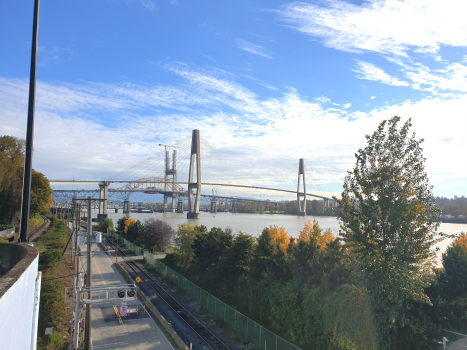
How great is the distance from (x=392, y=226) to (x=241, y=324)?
693 cm

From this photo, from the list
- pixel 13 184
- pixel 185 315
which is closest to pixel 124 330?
pixel 185 315

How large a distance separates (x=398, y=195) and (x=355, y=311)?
3141mm

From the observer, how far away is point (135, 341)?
1059 centimetres

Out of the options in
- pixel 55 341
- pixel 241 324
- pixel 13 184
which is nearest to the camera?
pixel 55 341

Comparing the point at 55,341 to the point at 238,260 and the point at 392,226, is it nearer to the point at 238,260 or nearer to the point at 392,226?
Answer: the point at 238,260

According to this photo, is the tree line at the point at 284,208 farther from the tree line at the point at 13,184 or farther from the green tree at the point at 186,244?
the tree line at the point at 13,184

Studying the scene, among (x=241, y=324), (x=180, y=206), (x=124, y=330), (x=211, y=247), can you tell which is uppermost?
(x=211, y=247)

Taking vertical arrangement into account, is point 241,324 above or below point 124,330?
above

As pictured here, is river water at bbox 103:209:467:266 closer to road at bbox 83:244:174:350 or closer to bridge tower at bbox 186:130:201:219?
bridge tower at bbox 186:130:201:219

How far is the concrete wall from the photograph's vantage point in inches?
93.5

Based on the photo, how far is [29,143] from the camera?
17.2 ft

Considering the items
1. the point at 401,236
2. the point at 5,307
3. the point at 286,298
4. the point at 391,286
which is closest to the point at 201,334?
the point at 286,298

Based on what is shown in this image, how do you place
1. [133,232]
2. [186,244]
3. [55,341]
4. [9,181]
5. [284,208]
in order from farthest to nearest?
[284,208]
[133,232]
[9,181]
[186,244]
[55,341]

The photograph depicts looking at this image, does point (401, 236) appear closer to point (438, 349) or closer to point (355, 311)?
point (355, 311)
